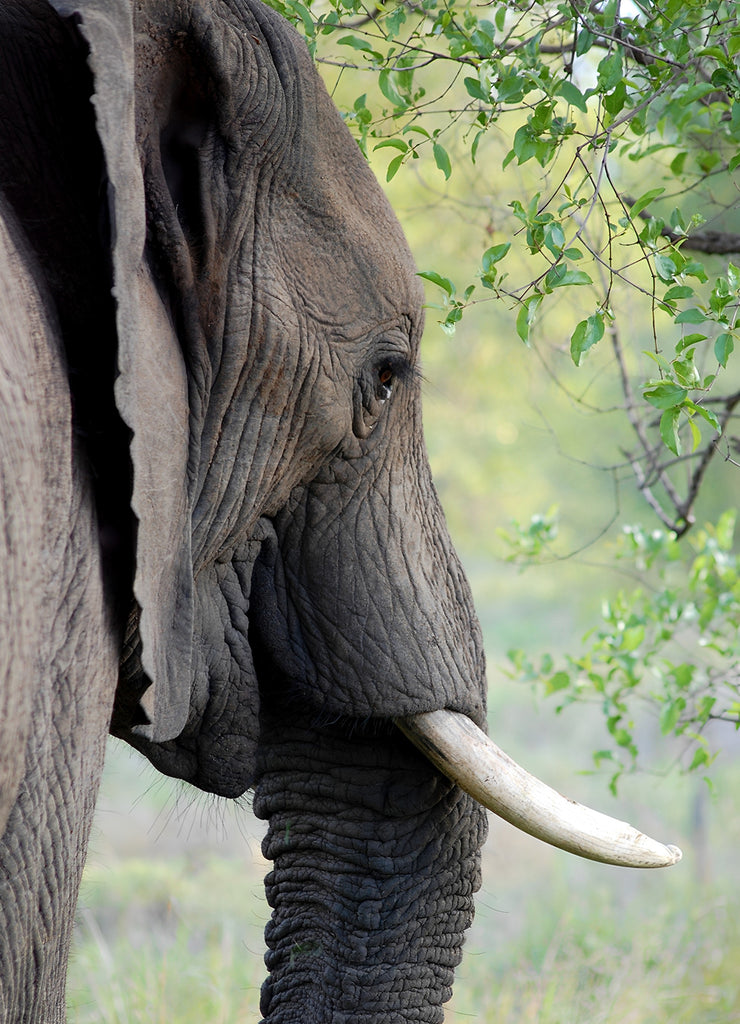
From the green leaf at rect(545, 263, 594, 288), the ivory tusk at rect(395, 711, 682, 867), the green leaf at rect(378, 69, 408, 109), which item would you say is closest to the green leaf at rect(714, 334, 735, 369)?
the green leaf at rect(545, 263, 594, 288)

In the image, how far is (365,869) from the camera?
223 cm

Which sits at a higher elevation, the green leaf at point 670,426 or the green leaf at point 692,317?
the green leaf at point 692,317

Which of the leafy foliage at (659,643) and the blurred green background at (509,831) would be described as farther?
the blurred green background at (509,831)

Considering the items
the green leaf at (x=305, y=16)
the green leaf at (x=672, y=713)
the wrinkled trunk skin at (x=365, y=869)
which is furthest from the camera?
the green leaf at (x=672, y=713)

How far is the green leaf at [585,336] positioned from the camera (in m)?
1.87

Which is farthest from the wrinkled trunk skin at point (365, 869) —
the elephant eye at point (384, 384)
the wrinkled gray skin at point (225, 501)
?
the elephant eye at point (384, 384)

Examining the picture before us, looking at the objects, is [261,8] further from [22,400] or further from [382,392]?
[22,400]

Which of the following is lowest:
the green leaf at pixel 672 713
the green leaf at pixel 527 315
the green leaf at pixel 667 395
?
the green leaf at pixel 667 395

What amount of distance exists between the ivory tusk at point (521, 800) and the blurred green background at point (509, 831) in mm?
373

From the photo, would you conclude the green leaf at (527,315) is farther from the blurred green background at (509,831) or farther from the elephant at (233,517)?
the blurred green background at (509,831)

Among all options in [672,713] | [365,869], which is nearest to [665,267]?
[365,869]

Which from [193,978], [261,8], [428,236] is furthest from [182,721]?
[428,236]

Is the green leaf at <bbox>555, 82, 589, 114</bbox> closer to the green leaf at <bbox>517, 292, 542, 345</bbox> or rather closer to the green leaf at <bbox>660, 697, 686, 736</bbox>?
the green leaf at <bbox>517, 292, 542, 345</bbox>

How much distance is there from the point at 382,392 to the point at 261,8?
0.62 meters
